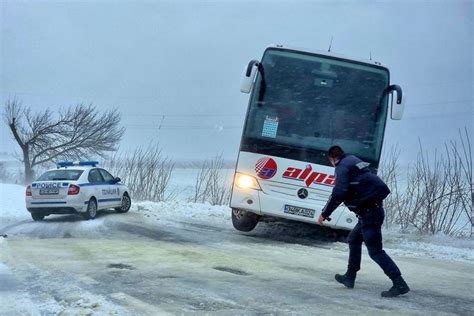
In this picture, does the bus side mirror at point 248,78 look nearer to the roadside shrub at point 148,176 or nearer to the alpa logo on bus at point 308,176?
the alpa logo on bus at point 308,176

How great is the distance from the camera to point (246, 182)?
10.5 m

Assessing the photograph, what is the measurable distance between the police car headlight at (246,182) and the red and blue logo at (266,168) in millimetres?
164

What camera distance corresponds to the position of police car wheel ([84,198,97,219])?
48.3 feet

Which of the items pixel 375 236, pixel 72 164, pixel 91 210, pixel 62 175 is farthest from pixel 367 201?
pixel 72 164

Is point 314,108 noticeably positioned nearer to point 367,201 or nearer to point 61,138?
point 367,201

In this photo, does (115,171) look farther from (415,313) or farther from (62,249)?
(415,313)

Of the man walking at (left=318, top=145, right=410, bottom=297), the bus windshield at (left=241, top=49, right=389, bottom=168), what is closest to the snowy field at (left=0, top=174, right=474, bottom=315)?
the man walking at (left=318, top=145, right=410, bottom=297)

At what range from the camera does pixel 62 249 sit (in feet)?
31.0

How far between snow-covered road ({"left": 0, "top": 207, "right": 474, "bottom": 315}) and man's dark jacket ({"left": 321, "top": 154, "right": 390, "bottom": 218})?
1.03 meters

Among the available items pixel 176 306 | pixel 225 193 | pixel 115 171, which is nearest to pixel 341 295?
pixel 176 306

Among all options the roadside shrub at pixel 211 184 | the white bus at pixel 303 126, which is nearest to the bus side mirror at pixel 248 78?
the white bus at pixel 303 126

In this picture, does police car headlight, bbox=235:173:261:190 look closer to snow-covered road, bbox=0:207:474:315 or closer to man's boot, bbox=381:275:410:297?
snow-covered road, bbox=0:207:474:315

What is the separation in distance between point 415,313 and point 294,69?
20.1ft

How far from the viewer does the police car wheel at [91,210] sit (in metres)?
14.7
